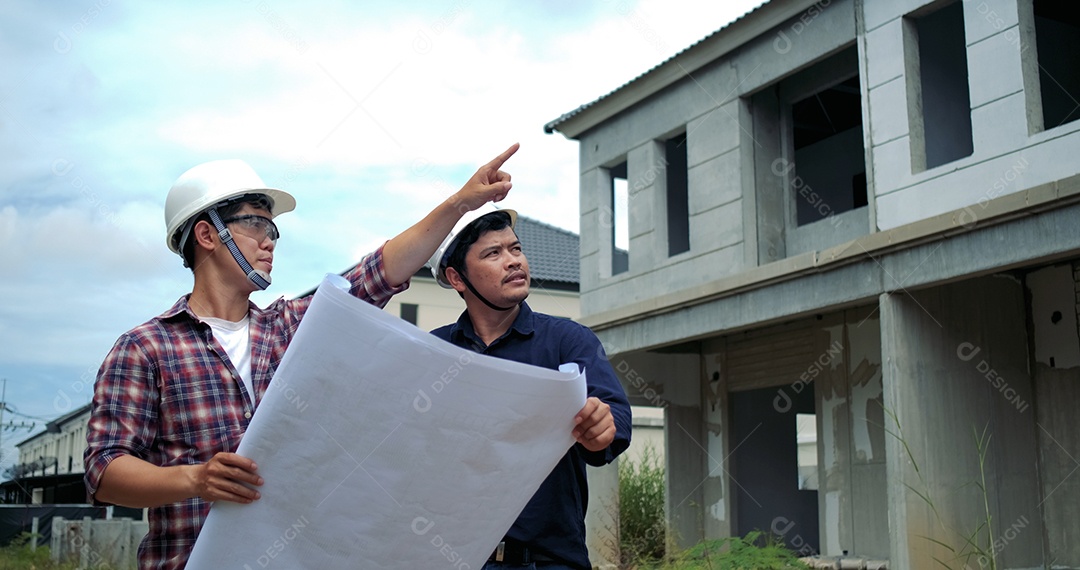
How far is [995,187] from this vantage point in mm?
8922

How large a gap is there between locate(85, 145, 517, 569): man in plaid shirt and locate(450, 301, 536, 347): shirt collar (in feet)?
1.38

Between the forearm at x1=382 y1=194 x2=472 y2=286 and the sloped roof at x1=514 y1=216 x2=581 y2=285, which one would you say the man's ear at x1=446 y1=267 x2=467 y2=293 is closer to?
the forearm at x1=382 y1=194 x2=472 y2=286

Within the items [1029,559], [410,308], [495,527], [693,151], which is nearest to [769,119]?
[693,151]

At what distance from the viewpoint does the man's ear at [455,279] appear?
321 cm

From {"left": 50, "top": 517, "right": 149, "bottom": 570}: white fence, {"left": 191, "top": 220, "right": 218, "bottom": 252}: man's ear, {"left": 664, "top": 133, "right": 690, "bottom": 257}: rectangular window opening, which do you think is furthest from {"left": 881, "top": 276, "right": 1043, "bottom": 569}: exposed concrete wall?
{"left": 50, "top": 517, "right": 149, "bottom": 570}: white fence

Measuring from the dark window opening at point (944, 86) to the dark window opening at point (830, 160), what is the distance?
3.86 metres

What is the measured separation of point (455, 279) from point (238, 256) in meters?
0.88

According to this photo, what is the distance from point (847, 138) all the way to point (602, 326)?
5.10m

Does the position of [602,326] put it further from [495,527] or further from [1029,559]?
[495,527]

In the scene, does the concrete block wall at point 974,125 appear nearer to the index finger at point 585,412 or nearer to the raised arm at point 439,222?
the raised arm at point 439,222

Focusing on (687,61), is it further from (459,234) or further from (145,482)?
(145,482)

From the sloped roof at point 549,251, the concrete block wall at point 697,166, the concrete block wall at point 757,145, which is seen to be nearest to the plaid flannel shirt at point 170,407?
the concrete block wall at point 757,145

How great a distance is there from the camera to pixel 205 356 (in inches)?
95.0

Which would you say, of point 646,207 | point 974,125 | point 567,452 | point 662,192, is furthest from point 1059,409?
point 567,452
